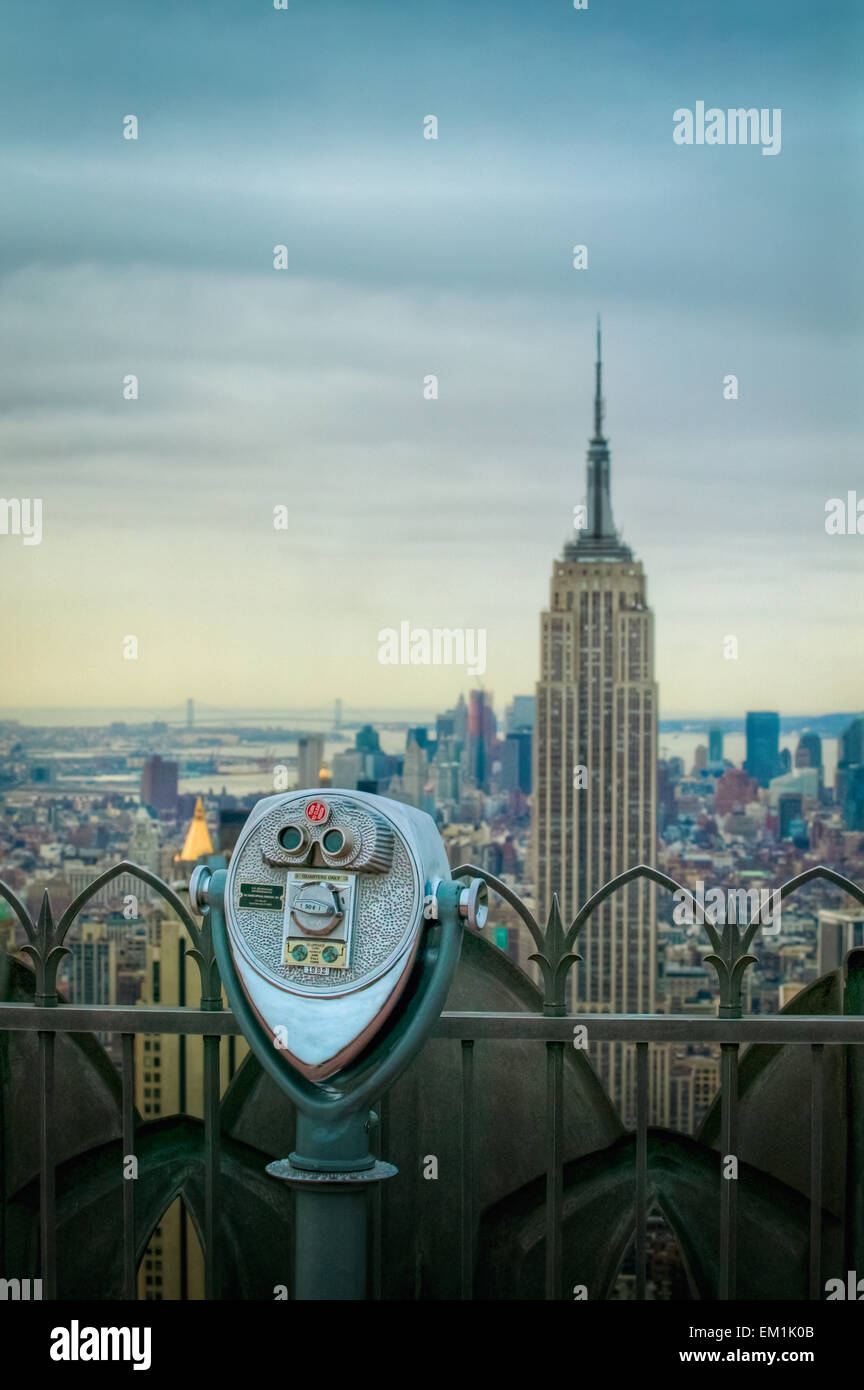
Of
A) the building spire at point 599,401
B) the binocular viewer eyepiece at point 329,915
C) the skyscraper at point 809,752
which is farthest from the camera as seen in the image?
the building spire at point 599,401

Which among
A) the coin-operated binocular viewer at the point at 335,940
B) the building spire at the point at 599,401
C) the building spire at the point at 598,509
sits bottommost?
the coin-operated binocular viewer at the point at 335,940

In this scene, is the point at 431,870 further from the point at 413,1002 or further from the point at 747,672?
the point at 747,672

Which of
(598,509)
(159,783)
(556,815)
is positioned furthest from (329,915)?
(598,509)

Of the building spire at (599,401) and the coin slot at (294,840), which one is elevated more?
the building spire at (599,401)

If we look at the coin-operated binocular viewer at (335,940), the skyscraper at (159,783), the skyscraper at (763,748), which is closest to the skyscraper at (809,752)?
the skyscraper at (763,748)

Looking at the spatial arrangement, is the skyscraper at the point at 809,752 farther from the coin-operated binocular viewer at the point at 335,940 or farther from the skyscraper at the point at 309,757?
the coin-operated binocular viewer at the point at 335,940

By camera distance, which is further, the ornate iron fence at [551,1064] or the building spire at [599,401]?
the building spire at [599,401]
